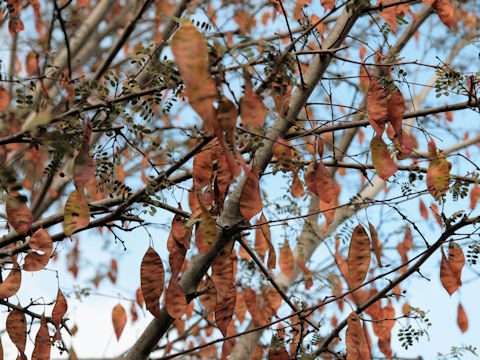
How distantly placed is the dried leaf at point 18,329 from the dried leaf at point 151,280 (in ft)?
1.50

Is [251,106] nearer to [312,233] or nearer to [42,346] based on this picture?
[42,346]

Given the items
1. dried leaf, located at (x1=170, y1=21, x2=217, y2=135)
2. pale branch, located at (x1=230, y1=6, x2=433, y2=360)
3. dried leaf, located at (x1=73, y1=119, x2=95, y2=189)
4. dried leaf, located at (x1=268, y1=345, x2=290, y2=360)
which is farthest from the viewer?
pale branch, located at (x1=230, y1=6, x2=433, y2=360)

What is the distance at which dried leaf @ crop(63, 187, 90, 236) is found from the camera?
1151 mm

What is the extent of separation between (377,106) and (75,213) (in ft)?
2.73

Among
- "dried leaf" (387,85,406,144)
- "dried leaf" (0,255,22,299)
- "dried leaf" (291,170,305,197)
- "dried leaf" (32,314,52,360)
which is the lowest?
"dried leaf" (32,314,52,360)

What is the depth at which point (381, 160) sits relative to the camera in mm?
1257

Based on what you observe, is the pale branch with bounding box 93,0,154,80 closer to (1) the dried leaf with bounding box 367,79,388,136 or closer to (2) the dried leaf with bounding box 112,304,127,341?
(2) the dried leaf with bounding box 112,304,127,341

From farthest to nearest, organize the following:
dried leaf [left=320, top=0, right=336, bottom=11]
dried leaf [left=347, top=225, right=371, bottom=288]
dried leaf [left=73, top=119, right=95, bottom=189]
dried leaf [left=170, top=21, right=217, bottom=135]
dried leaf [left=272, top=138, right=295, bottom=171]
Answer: dried leaf [left=320, top=0, right=336, bottom=11], dried leaf [left=272, top=138, right=295, bottom=171], dried leaf [left=347, top=225, right=371, bottom=288], dried leaf [left=73, top=119, right=95, bottom=189], dried leaf [left=170, top=21, right=217, bottom=135]

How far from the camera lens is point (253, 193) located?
3.96 ft

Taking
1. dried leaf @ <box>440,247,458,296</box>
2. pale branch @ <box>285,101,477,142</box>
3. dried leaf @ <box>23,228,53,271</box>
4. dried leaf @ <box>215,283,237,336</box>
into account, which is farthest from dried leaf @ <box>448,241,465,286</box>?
dried leaf @ <box>23,228,53,271</box>

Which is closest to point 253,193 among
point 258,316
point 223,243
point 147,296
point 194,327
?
point 223,243

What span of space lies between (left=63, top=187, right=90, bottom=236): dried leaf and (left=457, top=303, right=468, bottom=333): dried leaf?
213 centimetres

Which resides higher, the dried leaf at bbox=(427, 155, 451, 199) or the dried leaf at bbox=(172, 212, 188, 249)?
the dried leaf at bbox=(427, 155, 451, 199)

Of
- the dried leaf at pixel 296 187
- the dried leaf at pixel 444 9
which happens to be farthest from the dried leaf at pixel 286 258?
the dried leaf at pixel 444 9
